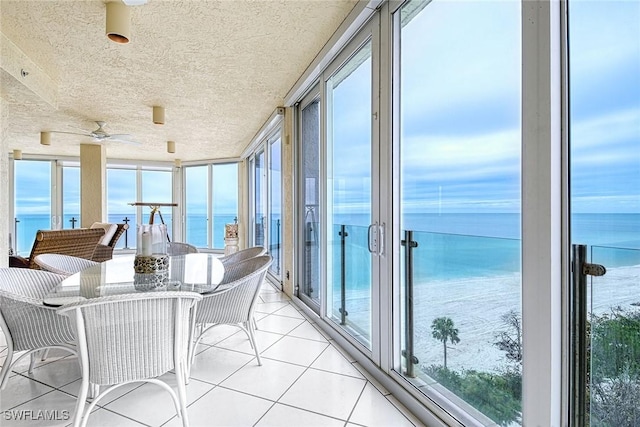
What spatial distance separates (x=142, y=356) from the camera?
4.86 feet

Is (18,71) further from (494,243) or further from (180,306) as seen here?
(494,243)

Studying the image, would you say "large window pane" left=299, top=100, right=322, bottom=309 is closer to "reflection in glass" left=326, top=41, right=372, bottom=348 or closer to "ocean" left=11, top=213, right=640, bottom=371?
"reflection in glass" left=326, top=41, right=372, bottom=348

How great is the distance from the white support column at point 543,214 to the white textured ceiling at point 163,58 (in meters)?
1.48

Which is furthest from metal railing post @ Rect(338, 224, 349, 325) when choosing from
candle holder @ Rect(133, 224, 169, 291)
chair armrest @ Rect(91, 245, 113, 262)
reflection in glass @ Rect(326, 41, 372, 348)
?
chair armrest @ Rect(91, 245, 113, 262)

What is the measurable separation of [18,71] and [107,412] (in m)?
2.91

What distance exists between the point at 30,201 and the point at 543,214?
10.3 metres

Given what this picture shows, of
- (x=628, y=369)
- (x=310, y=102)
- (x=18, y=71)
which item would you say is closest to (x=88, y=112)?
(x=18, y=71)

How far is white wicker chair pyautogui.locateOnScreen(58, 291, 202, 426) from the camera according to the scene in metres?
1.39

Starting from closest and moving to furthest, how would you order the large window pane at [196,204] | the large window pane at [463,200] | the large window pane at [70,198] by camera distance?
1. the large window pane at [463,200]
2. the large window pane at [70,198]
3. the large window pane at [196,204]

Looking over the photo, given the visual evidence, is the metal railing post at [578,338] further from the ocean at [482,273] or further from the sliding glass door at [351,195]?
the sliding glass door at [351,195]

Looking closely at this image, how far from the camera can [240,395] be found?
6.34 ft

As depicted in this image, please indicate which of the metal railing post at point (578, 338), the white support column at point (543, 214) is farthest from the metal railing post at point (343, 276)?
the metal railing post at point (578, 338)

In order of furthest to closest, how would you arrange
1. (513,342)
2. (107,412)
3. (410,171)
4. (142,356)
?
(410,171)
(107,412)
(142,356)
(513,342)

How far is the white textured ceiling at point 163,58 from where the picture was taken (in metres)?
2.32
